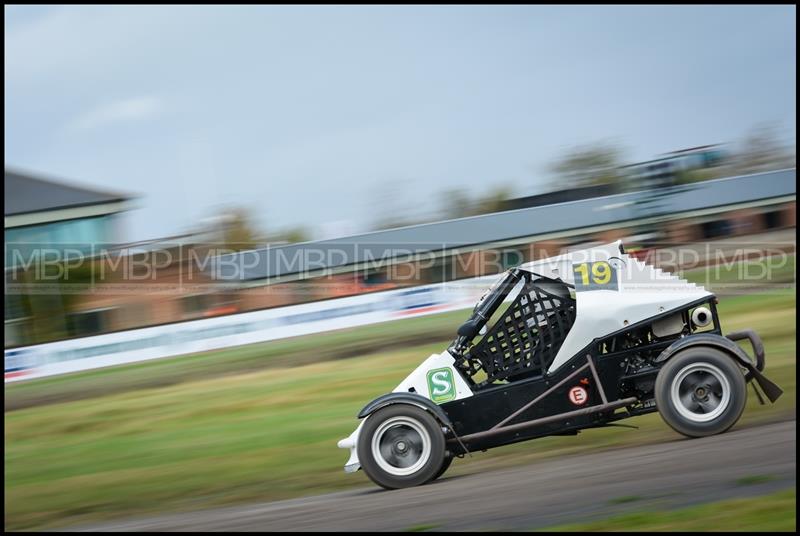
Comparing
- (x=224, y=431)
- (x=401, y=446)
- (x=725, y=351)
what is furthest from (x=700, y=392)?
(x=224, y=431)

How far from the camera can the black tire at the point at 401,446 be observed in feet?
23.7

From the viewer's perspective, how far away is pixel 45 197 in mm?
29531

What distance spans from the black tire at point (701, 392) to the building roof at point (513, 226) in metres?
19.2

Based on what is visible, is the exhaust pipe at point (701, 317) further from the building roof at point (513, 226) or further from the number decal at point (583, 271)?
the building roof at point (513, 226)

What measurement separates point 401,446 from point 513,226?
21.4m

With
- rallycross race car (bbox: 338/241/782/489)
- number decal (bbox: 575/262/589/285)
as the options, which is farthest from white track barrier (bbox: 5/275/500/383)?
number decal (bbox: 575/262/589/285)

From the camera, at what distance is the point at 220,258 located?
26.9 metres

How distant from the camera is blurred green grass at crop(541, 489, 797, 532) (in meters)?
4.90

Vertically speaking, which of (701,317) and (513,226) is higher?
(513,226)

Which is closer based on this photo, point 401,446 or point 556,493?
point 556,493

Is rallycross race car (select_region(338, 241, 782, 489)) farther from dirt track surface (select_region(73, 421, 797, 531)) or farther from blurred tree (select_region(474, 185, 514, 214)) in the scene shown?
blurred tree (select_region(474, 185, 514, 214))

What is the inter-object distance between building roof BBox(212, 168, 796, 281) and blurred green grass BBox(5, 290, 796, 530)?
8.04m

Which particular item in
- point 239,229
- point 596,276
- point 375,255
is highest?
point 239,229

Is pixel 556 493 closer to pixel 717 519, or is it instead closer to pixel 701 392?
pixel 717 519
